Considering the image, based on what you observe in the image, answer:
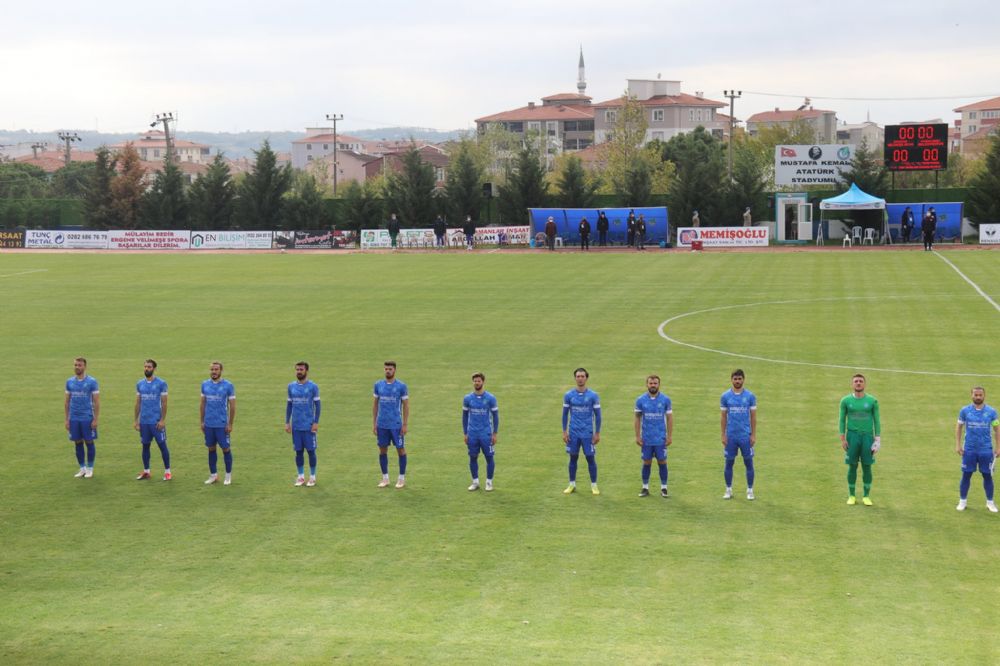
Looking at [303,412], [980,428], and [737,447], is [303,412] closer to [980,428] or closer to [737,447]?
[737,447]

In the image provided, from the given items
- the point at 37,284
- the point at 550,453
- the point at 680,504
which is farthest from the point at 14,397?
the point at 37,284

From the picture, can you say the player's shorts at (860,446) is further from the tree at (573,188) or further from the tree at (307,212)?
the tree at (307,212)

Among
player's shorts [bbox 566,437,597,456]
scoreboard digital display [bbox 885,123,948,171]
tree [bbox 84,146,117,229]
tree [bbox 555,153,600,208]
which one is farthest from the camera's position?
tree [bbox 84,146,117,229]

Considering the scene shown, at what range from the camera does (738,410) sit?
1766 centimetres

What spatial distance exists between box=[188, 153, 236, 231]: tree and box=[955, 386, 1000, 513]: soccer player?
7430cm

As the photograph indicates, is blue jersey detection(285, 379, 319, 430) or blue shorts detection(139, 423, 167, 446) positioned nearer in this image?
blue jersey detection(285, 379, 319, 430)

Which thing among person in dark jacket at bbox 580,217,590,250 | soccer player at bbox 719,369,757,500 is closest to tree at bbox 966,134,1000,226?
person in dark jacket at bbox 580,217,590,250

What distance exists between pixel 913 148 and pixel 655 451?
59.2 m

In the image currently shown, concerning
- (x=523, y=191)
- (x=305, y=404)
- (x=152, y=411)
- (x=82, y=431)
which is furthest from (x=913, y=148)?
(x=82, y=431)

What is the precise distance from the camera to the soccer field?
12.7 m

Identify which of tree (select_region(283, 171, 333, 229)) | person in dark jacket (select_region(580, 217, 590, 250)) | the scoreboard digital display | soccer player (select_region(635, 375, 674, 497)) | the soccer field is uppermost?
the scoreboard digital display

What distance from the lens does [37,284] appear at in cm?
5275

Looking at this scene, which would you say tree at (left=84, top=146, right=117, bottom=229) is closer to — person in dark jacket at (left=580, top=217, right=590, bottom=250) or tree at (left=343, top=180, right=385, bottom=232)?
tree at (left=343, top=180, right=385, bottom=232)

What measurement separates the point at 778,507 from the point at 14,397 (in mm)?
17478
